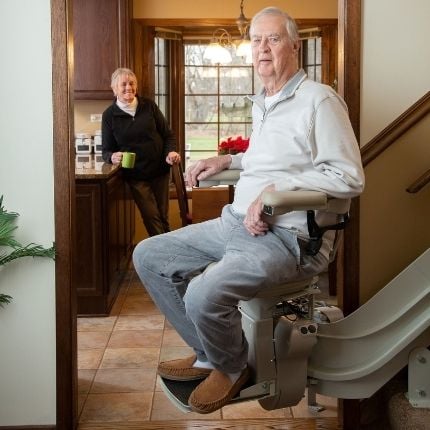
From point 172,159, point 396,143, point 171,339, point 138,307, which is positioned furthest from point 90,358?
point 396,143

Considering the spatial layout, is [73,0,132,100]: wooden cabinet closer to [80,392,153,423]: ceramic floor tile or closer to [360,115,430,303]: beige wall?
[80,392,153,423]: ceramic floor tile

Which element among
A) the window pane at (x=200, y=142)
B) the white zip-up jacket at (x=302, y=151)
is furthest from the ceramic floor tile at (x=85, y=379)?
the window pane at (x=200, y=142)

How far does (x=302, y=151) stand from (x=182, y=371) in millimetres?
874

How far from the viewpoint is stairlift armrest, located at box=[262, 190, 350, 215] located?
217 centimetres

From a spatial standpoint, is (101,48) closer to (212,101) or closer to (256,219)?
(212,101)

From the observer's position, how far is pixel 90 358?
392 cm

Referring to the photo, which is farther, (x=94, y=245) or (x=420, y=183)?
(x=94, y=245)

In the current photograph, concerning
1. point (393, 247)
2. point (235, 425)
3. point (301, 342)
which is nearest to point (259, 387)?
point (301, 342)

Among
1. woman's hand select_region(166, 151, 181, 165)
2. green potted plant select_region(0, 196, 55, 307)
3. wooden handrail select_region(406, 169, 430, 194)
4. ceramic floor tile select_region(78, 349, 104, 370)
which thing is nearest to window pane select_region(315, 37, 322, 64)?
woman's hand select_region(166, 151, 181, 165)

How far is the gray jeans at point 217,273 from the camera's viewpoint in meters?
2.32

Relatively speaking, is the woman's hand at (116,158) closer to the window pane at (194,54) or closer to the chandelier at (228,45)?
the chandelier at (228,45)

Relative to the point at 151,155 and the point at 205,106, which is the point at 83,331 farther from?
the point at 205,106

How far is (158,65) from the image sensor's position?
705 centimetres

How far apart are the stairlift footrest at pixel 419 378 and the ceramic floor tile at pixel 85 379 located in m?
1.53
